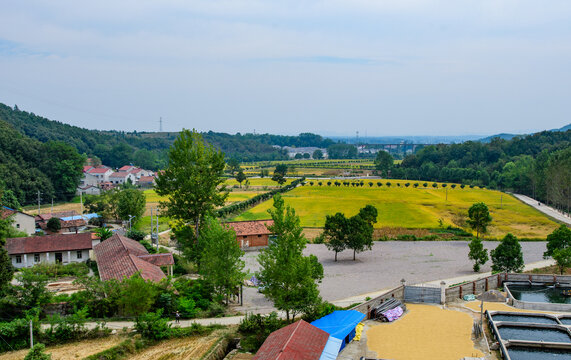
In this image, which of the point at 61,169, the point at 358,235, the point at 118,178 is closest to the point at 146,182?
the point at 118,178

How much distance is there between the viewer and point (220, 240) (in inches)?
834

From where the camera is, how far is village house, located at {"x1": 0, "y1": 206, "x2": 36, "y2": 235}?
37.8 meters

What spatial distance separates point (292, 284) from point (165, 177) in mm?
12417

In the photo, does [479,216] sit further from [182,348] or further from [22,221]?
[22,221]

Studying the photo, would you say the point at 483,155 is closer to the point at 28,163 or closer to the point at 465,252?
the point at 465,252

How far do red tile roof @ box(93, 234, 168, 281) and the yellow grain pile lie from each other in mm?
10573

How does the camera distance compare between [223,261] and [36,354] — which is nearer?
[36,354]

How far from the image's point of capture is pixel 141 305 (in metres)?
19.4

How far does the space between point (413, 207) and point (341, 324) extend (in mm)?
38523

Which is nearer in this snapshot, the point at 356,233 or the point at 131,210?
the point at 356,233

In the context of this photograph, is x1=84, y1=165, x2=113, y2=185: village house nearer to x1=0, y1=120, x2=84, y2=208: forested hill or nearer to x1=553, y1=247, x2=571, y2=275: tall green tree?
x1=0, y1=120, x2=84, y2=208: forested hill

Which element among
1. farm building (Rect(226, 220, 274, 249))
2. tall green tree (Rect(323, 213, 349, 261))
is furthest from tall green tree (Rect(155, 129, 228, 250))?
tall green tree (Rect(323, 213, 349, 261))

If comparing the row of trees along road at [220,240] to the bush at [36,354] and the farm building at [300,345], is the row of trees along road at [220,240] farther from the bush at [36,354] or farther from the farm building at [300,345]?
the bush at [36,354]

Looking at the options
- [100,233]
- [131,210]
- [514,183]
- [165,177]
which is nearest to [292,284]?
[165,177]
